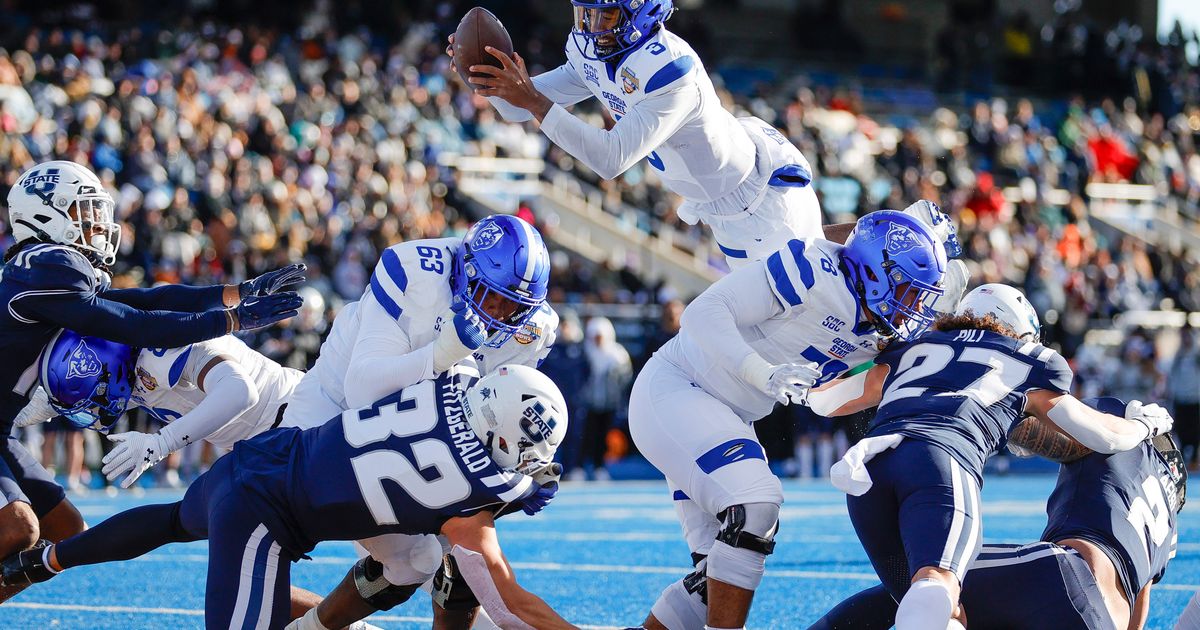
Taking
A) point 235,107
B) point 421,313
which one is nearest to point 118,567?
point 421,313

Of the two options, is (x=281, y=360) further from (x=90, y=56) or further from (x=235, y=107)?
(x=90, y=56)

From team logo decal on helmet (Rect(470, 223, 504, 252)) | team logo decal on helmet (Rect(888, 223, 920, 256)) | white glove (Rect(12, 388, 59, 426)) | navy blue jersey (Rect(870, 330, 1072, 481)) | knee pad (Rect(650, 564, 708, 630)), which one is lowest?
knee pad (Rect(650, 564, 708, 630))

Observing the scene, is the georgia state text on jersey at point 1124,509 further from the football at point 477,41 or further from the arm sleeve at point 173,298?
the arm sleeve at point 173,298

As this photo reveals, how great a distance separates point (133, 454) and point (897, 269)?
105 inches

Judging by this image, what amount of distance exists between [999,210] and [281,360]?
11.5 m

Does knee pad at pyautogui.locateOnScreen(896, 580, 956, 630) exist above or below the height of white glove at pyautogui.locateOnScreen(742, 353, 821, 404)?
below

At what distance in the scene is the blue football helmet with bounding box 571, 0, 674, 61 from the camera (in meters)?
5.36

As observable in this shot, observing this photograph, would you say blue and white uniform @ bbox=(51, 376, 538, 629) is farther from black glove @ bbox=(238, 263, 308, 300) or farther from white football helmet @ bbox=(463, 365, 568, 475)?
black glove @ bbox=(238, 263, 308, 300)

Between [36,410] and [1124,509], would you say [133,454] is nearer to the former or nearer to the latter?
[36,410]

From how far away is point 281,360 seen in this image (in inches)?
495

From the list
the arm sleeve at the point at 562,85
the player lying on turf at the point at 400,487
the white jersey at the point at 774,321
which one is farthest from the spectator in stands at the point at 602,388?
the player lying on turf at the point at 400,487

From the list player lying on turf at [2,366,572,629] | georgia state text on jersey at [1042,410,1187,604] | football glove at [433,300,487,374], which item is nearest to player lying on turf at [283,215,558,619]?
football glove at [433,300,487,374]

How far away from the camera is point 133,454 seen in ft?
16.3

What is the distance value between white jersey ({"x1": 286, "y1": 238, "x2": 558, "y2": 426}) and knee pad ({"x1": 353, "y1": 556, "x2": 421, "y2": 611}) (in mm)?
517
